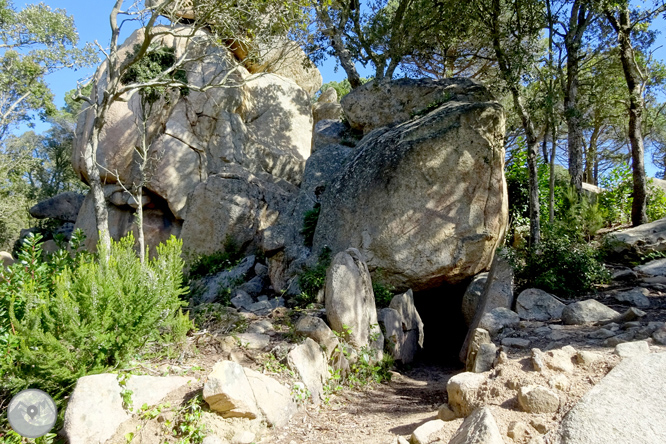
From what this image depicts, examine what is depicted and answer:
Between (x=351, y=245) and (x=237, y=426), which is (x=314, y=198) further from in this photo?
(x=237, y=426)

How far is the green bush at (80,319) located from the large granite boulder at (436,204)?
4.50 m

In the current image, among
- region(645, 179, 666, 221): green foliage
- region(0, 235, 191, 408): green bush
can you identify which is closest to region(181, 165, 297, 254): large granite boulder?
A: region(0, 235, 191, 408): green bush

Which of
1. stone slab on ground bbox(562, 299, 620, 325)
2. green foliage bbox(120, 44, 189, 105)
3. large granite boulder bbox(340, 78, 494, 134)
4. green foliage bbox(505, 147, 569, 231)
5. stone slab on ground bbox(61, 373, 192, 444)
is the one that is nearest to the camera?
stone slab on ground bbox(61, 373, 192, 444)

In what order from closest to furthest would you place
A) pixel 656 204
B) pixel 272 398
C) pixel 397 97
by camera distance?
pixel 272 398 < pixel 656 204 < pixel 397 97

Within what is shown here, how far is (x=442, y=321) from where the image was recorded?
34.8 ft

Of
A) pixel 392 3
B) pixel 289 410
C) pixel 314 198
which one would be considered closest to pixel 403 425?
pixel 289 410

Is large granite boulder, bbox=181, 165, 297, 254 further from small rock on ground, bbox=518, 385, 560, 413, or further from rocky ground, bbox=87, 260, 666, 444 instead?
small rock on ground, bbox=518, 385, 560, 413

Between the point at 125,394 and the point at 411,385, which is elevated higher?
the point at 125,394

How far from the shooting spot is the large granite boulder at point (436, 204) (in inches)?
344

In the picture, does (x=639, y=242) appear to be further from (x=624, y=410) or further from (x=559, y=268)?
(x=624, y=410)

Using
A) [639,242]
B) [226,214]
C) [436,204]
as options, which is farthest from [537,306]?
[226,214]

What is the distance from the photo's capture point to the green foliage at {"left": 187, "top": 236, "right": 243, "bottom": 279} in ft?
36.5

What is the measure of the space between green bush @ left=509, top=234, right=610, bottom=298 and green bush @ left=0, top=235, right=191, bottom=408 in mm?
5715

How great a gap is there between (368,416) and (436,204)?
4653 millimetres
